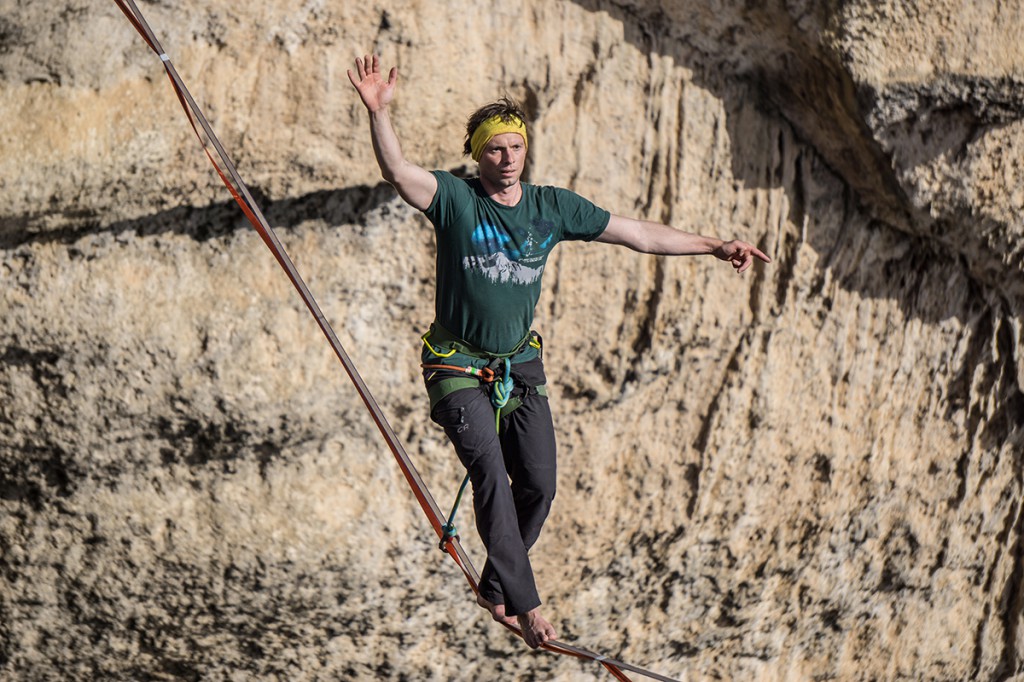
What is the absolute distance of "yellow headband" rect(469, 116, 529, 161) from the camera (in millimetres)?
2516

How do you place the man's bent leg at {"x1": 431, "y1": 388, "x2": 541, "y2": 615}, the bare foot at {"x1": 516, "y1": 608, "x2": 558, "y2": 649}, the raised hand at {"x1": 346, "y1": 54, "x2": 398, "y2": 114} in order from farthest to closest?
1. the bare foot at {"x1": 516, "y1": 608, "x2": 558, "y2": 649}
2. the man's bent leg at {"x1": 431, "y1": 388, "x2": 541, "y2": 615}
3. the raised hand at {"x1": 346, "y1": 54, "x2": 398, "y2": 114}

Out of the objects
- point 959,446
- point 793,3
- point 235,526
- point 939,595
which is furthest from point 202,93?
point 939,595

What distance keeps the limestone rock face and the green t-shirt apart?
1211 millimetres

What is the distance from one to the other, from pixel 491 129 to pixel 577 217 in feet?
1.07

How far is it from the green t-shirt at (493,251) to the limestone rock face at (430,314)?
3.97ft

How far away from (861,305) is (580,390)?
1154mm

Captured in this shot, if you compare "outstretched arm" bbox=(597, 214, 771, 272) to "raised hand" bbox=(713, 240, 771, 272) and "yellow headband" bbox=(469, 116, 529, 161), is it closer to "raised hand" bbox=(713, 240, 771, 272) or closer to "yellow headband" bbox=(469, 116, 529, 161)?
"raised hand" bbox=(713, 240, 771, 272)

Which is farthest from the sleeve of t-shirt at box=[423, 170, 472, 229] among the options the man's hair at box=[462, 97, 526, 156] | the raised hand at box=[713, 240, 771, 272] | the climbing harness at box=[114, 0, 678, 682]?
the raised hand at box=[713, 240, 771, 272]

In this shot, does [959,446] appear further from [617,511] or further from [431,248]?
[431,248]

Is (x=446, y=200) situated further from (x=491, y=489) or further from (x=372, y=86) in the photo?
(x=491, y=489)

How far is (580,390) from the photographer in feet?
13.5

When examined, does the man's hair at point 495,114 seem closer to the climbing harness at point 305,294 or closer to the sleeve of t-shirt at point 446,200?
the sleeve of t-shirt at point 446,200

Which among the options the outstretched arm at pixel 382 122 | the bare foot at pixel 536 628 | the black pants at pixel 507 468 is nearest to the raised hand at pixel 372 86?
the outstretched arm at pixel 382 122

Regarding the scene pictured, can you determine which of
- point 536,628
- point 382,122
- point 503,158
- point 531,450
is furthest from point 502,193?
point 536,628
